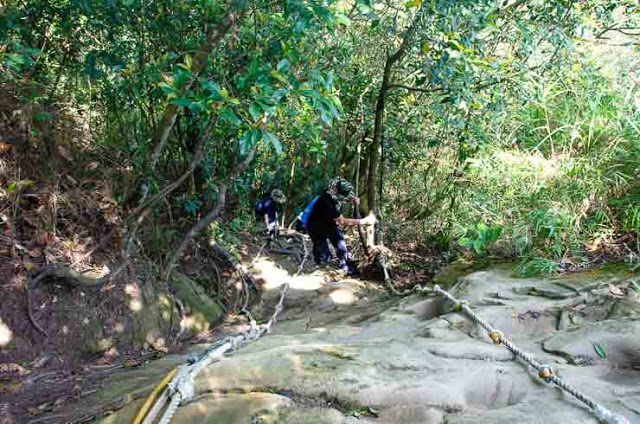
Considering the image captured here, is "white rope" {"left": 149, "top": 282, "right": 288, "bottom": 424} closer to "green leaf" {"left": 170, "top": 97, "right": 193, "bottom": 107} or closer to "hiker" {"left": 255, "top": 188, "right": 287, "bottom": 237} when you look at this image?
"green leaf" {"left": 170, "top": 97, "right": 193, "bottom": 107}

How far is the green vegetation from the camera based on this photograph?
384 centimetres

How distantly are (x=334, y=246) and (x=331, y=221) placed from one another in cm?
51

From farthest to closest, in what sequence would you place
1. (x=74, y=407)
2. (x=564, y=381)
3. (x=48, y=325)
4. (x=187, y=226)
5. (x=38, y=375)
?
(x=187, y=226) < (x=48, y=325) < (x=38, y=375) < (x=74, y=407) < (x=564, y=381)

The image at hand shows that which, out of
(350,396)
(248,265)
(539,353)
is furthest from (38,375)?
(248,265)

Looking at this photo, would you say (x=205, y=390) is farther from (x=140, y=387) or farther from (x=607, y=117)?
(x=607, y=117)

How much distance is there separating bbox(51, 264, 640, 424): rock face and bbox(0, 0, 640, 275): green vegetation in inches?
40.1

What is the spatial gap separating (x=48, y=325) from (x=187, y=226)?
2442mm

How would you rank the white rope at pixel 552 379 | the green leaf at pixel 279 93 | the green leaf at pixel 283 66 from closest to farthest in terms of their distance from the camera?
the white rope at pixel 552 379
the green leaf at pixel 279 93
the green leaf at pixel 283 66

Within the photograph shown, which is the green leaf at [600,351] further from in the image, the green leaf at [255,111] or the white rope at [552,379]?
the green leaf at [255,111]

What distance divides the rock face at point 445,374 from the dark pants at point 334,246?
3.83 meters

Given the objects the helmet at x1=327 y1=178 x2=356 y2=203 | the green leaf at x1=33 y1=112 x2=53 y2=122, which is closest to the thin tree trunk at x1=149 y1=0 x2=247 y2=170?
the green leaf at x1=33 y1=112 x2=53 y2=122

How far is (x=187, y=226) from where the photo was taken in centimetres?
626

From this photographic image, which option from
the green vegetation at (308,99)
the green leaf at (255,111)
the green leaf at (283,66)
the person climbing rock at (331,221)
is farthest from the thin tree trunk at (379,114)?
the green leaf at (255,111)

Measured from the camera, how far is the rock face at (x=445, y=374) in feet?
7.22
